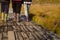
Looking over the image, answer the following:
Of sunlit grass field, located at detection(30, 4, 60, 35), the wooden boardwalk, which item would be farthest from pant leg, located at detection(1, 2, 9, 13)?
the wooden boardwalk

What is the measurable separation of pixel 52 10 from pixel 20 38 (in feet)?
7.27

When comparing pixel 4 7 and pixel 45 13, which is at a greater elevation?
pixel 4 7

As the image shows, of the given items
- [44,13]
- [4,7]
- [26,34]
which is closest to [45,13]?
[44,13]

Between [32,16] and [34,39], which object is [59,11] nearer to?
[32,16]

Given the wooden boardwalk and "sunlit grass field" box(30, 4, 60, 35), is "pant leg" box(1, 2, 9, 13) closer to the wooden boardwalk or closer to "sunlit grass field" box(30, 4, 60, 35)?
"sunlit grass field" box(30, 4, 60, 35)

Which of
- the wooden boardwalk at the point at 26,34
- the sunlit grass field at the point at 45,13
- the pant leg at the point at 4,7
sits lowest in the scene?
the wooden boardwalk at the point at 26,34

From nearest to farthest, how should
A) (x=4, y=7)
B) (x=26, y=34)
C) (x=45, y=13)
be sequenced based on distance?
(x=26, y=34) → (x=4, y=7) → (x=45, y=13)

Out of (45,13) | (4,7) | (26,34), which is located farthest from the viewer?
(45,13)

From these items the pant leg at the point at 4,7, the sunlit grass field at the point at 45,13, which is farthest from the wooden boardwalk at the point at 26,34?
the pant leg at the point at 4,7

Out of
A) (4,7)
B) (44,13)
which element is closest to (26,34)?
(4,7)

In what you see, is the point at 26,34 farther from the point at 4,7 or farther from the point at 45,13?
the point at 45,13

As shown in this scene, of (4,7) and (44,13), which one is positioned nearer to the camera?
(4,7)

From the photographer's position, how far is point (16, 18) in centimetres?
374

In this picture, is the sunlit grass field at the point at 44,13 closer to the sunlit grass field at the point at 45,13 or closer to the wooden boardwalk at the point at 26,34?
the sunlit grass field at the point at 45,13
